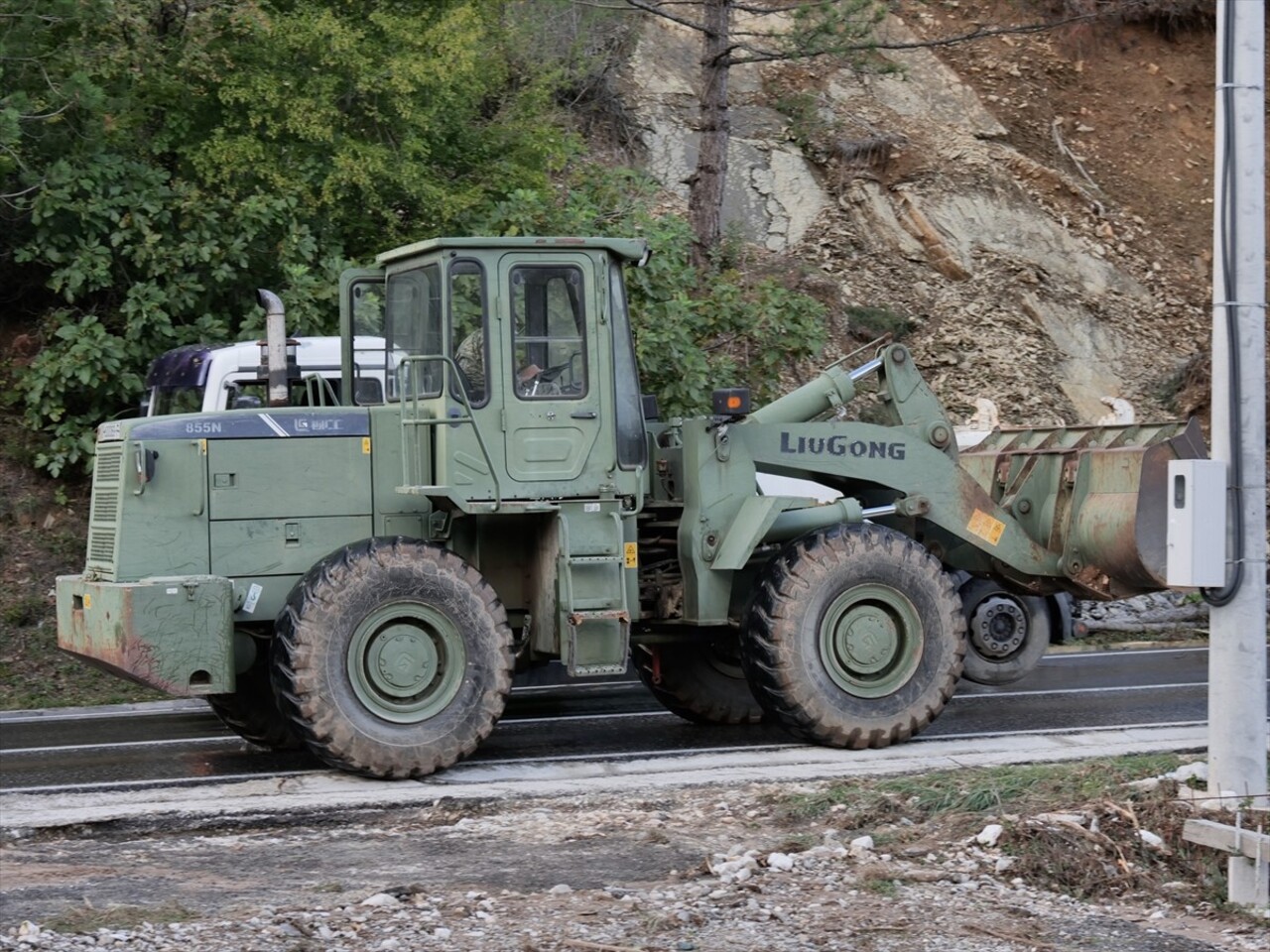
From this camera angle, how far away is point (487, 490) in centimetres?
1017

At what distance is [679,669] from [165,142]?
929 centimetres

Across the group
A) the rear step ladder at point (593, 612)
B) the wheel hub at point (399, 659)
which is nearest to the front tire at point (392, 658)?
the wheel hub at point (399, 659)

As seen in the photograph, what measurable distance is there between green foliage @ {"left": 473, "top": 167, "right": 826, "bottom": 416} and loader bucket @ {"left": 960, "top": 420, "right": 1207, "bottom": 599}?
5.47m

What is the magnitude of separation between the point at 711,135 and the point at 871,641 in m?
11.8

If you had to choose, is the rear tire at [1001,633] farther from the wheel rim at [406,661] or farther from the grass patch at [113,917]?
the grass patch at [113,917]

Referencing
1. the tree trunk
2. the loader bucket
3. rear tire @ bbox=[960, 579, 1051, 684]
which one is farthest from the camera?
the tree trunk

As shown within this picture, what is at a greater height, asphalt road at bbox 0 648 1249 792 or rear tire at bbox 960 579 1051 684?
rear tire at bbox 960 579 1051 684

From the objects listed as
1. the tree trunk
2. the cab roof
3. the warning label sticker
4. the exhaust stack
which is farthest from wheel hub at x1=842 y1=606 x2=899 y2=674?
the tree trunk

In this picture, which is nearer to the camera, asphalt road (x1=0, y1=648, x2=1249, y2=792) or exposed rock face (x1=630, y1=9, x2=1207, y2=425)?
asphalt road (x1=0, y1=648, x2=1249, y2=792)

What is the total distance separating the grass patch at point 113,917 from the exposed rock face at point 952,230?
705 inches

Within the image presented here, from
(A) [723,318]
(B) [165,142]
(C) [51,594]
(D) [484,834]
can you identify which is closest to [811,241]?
(A) [723,318]

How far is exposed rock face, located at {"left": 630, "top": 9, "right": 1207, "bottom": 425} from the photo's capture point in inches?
968

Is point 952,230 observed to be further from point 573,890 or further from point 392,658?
point 573,890

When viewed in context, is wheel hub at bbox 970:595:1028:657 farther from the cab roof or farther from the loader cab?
the cab roof
